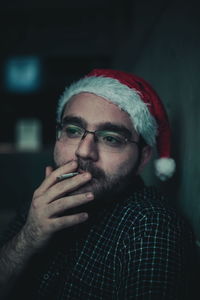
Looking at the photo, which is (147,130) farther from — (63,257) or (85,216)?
(63,257)

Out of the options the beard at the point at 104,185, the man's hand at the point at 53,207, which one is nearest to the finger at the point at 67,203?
the man's hand at the point at 53,207

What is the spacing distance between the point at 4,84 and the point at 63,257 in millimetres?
6289

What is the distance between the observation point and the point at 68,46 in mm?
4770

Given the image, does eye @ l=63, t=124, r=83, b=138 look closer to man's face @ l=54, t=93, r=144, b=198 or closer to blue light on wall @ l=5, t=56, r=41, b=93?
man's face @ l=54, t=93, r=144, b=198

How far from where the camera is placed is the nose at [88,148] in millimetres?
1200

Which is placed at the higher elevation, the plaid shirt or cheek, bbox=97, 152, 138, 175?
cheek, bbox=97, 152, 138, 175

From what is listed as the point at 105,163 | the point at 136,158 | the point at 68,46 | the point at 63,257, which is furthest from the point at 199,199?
the point at 68,46

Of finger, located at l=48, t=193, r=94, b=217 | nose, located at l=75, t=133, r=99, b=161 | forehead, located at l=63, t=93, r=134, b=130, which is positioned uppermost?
forehead, located at l=63, t=93, r=134, b=130

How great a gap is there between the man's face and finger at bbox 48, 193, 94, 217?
0.14 metres

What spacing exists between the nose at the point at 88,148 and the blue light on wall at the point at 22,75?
17.4ft

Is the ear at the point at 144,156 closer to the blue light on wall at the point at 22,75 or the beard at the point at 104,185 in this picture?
the beard at the point at 104,185

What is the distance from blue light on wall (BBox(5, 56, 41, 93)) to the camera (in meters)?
6.42

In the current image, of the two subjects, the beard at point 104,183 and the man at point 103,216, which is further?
the beard at point 104,183

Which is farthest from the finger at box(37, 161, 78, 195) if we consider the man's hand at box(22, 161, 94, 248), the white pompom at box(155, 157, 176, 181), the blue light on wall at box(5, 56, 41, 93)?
the blue light on wall at box(5, 56, 41, 93)
